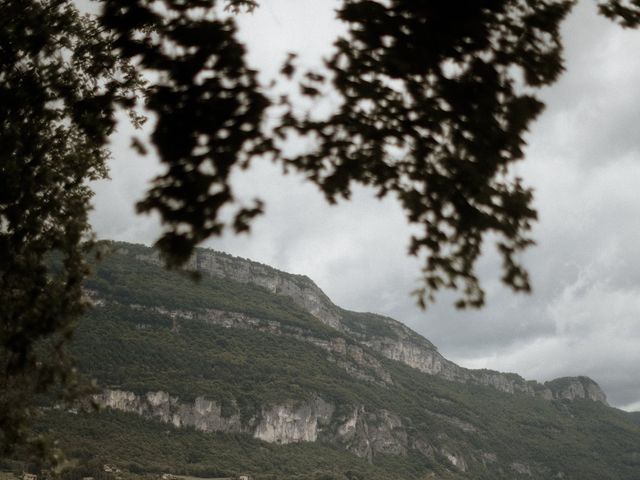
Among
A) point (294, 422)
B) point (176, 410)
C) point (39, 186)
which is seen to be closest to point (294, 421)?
point (294, 422)

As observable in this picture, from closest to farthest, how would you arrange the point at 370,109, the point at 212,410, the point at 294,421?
1. the point at 370,109
2. the point at 212,410
3. the point at 294,421

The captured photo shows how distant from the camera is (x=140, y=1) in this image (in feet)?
16.7

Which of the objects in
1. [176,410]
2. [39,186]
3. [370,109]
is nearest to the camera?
[370,109]

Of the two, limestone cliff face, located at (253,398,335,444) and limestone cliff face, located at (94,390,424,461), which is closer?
limestone cliff face, located at (94,390,424,461)

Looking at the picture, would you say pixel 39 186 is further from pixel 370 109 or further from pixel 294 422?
pixel 294 422

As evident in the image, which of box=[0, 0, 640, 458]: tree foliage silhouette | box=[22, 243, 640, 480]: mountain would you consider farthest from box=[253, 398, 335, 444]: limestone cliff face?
box=[0, 0, 640, 458]: tree foliage silhouette

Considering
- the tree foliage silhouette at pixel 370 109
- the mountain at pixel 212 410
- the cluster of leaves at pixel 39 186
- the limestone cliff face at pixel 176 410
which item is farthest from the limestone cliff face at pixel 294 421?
the tree foliage silhouette at pixel 370 109

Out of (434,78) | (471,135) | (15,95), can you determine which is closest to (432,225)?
(471,135)

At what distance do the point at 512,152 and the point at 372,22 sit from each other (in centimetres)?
162

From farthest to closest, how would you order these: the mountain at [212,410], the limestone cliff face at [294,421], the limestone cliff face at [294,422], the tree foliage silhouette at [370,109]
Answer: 1. the limestone cliff face at [294,422]
2. the limestone cliff face at [294,421]
3. the mountain at [212,410]
4. the tree foliage silhouette at [370,109]

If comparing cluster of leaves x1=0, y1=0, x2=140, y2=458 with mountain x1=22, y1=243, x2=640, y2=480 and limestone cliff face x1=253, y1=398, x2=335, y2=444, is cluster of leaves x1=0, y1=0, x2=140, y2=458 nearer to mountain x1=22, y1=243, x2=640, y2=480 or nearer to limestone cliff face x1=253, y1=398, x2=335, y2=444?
mountain x1=22, y1=243, x2=640, y2=480

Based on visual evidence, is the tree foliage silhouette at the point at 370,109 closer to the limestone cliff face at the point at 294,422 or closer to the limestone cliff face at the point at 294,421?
the limestone cliff face at the point at 294,421

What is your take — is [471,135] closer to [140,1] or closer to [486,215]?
[486,215]

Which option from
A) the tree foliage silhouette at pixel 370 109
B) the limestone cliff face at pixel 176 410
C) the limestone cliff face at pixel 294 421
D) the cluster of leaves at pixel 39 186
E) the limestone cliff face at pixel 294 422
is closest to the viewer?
the tree foliage silhouette at pixel 370 109
